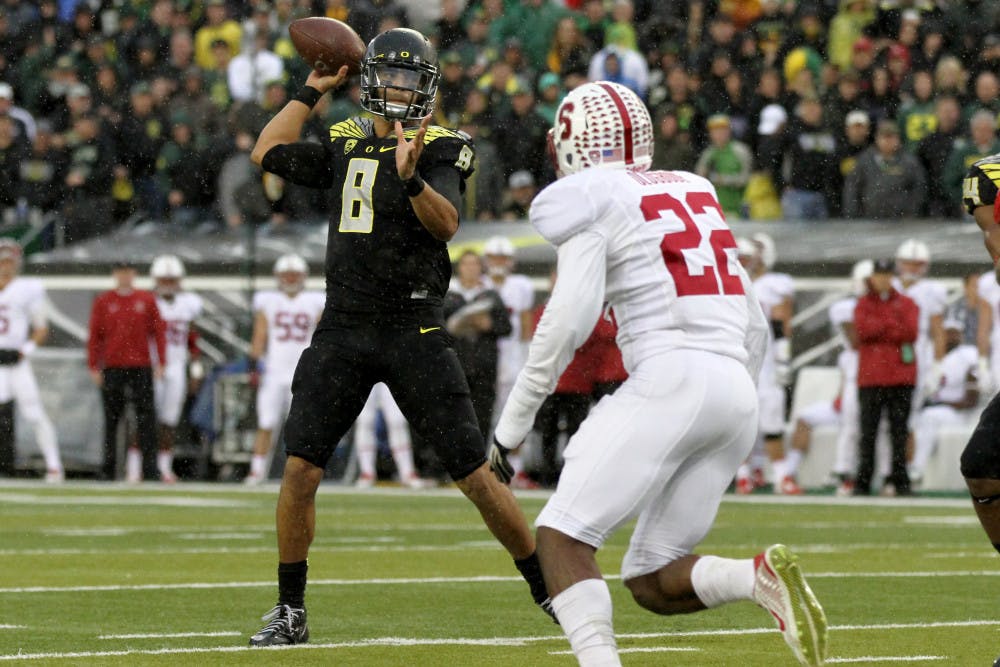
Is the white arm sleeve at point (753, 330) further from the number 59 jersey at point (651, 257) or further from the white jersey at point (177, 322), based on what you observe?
the white jersey at point (177, 322)

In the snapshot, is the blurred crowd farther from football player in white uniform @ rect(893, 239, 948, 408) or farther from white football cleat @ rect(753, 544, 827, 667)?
white football cleat @ rect(753, 544, 827, 667)

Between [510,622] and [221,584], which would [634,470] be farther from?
[221,584]

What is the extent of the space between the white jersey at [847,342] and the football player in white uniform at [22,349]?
5.59 metres

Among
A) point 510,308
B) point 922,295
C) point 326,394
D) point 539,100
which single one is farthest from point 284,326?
point 326,394

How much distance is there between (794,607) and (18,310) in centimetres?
1109

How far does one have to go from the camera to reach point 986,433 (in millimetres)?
5449

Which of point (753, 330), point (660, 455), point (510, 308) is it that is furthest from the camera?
point (510, 308)

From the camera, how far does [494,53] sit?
690 inches

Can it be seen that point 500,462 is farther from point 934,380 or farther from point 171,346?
point 171,346

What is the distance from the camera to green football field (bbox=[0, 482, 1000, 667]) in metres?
5.51

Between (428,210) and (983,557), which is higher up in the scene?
(428,210)

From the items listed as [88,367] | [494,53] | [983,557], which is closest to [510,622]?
[983,557]

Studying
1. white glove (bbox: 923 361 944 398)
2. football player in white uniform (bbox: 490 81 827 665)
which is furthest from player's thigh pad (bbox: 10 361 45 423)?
football player in white uniform (bbox: 490 81 827 665)

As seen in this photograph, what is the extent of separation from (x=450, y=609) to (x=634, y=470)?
7.97 ft
